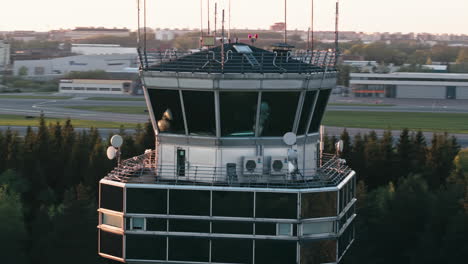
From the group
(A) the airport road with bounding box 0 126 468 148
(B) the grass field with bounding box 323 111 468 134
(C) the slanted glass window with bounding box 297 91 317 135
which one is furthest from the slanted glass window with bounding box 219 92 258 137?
(B) the grass field with bounding box 323 111 468 134

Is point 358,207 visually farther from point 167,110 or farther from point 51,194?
point 51,194

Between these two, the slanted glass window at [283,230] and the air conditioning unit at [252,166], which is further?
the air conditioning unit at [252,166]

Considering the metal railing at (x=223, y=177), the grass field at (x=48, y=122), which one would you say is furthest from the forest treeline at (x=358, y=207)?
the grass field at (x=48, y=122)

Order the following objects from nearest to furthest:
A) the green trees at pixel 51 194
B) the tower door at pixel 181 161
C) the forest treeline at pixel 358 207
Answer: the tower door at pixel 181 161
the forest treeline at pixel 358 207
the green trees at pixel 51 194

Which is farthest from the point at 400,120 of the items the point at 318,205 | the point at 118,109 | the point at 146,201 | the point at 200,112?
the point at 146,201

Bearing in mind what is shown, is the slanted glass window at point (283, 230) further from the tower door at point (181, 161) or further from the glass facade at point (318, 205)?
the tower door at point (181, 161)

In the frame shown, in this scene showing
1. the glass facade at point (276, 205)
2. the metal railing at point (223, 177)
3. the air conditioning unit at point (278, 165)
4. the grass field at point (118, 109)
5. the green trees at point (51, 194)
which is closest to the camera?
the glass facade at point (276, 205)
